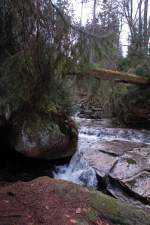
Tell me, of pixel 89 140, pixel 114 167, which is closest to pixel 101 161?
pixel 114 167

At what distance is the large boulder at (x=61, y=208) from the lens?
4.21 metres

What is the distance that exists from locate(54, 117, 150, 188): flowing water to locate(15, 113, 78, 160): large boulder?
1.20ft

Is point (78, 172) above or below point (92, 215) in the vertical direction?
below

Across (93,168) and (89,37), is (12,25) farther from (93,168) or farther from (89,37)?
(93,168)

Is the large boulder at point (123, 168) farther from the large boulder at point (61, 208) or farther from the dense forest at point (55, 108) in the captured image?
the large boulder at point (61, 208)

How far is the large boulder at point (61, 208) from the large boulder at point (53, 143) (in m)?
2.61

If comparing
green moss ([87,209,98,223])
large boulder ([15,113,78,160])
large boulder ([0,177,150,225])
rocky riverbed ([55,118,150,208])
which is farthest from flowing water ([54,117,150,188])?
green moss ([87,209,98,223])

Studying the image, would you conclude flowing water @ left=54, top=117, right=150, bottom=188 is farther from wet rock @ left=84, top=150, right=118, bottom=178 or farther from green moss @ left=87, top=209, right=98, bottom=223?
green moss @ left=87, top=209, right=98, bottom=223

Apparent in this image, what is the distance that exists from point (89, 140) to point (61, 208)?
5886 millimetres

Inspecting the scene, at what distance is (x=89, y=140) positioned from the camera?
10.4 meters

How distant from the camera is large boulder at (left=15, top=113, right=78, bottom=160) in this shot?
7957 millimetres

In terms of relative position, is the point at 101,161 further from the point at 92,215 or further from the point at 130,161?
the point at 92,215

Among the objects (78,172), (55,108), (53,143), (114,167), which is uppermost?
(55,108)

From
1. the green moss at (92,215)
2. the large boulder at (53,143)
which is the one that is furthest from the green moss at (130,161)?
the green moss at (92,215)
